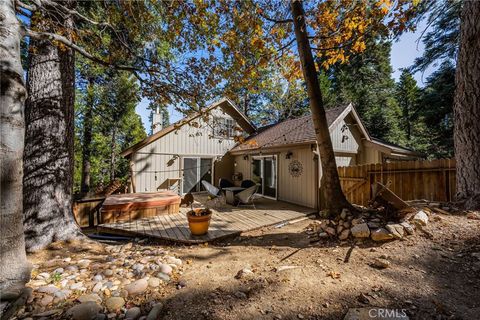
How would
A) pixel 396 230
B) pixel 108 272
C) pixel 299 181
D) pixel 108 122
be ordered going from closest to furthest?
pixel 108 272
pixel 396 230
pixel 299 181
pixel 108 122

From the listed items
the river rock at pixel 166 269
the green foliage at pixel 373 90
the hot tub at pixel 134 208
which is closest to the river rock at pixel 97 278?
the river rock at pixel 166 269

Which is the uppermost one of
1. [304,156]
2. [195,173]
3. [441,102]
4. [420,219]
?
[441,102]

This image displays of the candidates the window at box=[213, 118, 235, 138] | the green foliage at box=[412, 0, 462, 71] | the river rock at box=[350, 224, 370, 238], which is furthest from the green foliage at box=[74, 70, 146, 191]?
the green foliage at box=[412, 0, 462, 71]

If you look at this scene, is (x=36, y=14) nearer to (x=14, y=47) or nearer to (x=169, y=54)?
(x=14, y=47)

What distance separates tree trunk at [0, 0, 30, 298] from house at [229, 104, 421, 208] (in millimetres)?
5561

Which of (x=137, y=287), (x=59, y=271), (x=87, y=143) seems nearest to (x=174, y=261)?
(x=137, y=287)

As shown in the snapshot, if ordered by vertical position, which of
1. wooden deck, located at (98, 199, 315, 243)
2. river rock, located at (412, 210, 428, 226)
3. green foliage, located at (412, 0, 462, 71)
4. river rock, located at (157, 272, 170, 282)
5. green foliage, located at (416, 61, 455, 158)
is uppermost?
green foliage, located at (412, 0, 462, 71)

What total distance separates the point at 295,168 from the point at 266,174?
187cm

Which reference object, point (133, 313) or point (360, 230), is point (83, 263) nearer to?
point (133, 313)

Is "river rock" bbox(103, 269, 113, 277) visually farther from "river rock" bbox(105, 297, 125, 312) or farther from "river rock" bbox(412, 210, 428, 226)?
"river rock" bbox(412, 210, 428, 226)

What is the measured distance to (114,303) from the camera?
6.89ft

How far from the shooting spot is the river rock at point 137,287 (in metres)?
2.34

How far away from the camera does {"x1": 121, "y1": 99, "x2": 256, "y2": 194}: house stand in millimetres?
9039

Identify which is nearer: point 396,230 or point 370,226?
point 396,230
